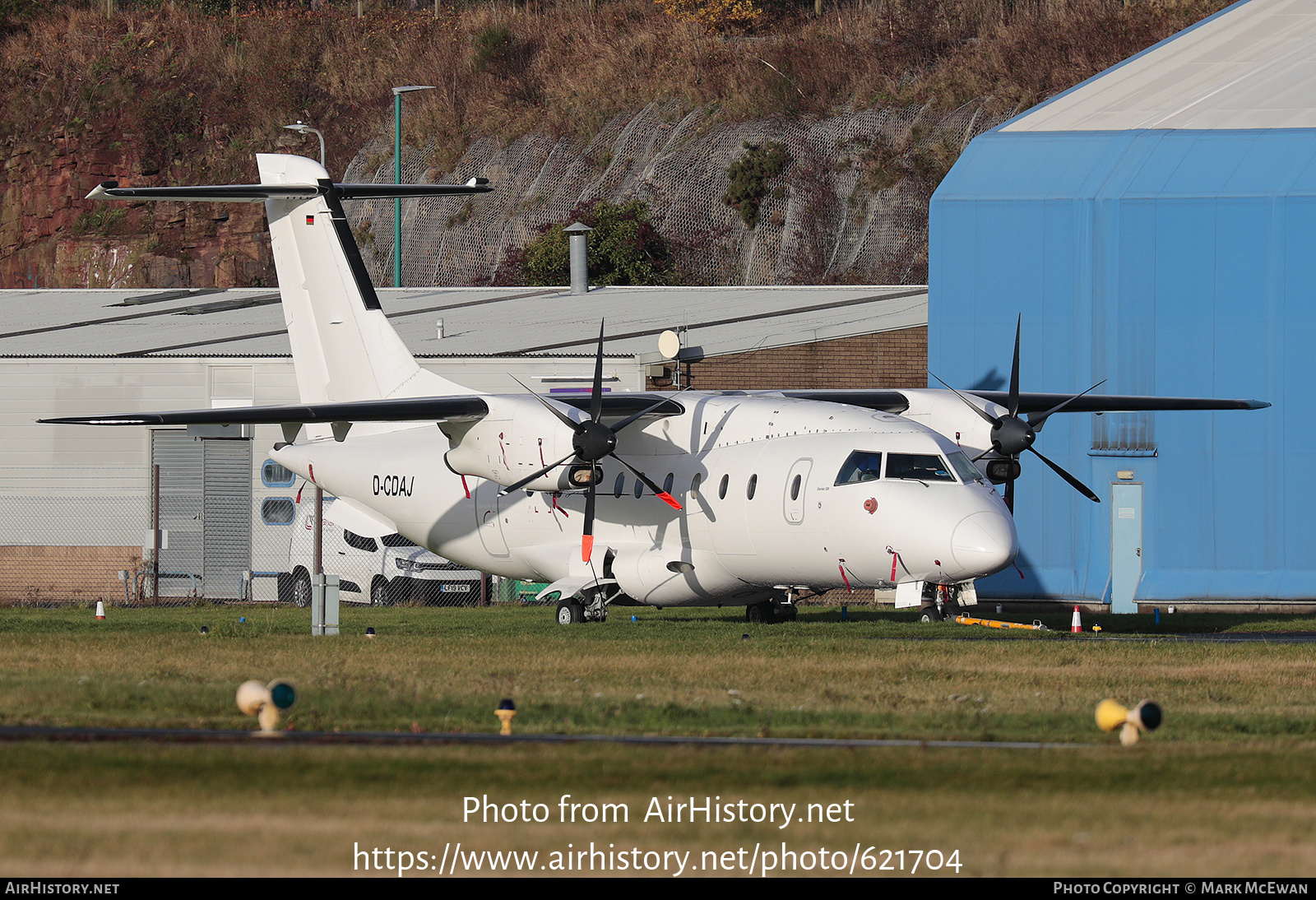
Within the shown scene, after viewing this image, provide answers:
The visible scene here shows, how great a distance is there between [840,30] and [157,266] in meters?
33.5

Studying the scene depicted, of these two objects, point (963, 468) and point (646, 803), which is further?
point (963, 468)

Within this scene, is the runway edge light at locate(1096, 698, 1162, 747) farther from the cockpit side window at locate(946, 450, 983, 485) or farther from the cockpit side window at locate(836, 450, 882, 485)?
the cockpit side window at locate(836, 450, 882, 485)

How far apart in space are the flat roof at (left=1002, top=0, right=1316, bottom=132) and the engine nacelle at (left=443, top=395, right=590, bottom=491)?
15.3 metres

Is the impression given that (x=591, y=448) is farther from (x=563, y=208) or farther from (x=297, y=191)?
(x=563, y=208)

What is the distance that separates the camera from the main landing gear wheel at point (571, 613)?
27438mm

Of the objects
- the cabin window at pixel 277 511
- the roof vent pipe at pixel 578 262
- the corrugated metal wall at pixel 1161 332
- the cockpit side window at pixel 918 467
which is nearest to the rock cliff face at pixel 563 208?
the roof vent pipe at pixel 578 262

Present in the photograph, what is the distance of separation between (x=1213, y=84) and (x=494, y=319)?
18887mm

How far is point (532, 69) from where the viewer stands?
84.3 metres

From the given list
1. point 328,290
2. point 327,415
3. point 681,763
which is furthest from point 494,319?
point 681,763

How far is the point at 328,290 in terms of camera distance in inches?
1213

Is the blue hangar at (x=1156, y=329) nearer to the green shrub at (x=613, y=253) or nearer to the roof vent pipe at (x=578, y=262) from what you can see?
the roof vent pipe at (x=578, y=262)
